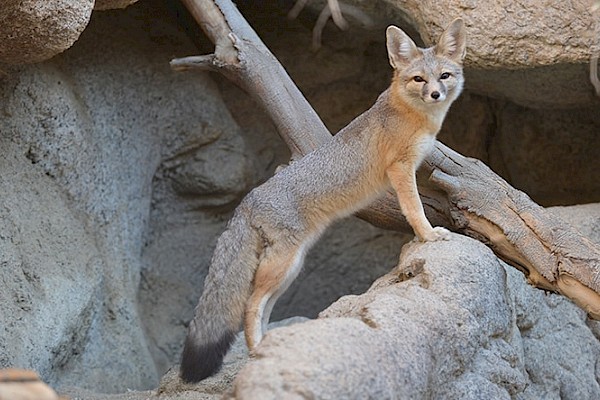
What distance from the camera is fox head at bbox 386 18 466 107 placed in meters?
4.18

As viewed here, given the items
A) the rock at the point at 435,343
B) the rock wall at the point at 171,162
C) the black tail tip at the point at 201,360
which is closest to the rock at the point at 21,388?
the rock at the point at 435,343

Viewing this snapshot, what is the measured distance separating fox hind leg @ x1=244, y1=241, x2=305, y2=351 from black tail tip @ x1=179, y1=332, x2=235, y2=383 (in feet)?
0.84

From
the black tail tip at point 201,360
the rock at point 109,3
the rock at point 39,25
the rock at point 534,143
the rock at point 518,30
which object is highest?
the rock at point 39,25

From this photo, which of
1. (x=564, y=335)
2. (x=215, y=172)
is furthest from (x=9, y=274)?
(x=564, y=335)

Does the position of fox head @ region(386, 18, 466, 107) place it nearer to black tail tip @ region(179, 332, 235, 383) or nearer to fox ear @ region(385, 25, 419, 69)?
fox ear @ region(385, 25, 419, 69)

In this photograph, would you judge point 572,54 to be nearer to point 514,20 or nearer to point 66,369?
point 514,20

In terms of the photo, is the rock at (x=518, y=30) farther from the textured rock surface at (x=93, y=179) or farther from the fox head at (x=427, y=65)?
the textured rock surface at (x=93, y=179)

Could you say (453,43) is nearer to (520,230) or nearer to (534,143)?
(520,230)

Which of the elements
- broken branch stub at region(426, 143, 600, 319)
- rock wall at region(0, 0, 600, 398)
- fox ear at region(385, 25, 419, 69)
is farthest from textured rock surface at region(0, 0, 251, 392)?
broken branch stub at region(426, 143, 600, 319)

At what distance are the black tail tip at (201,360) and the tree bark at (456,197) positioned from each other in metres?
1.29

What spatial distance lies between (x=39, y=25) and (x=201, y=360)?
157 cm

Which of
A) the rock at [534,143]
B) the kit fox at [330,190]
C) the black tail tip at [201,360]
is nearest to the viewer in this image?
the black tail tip at [201,360]

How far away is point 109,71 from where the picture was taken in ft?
18.0

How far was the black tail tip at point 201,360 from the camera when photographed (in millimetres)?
3619
